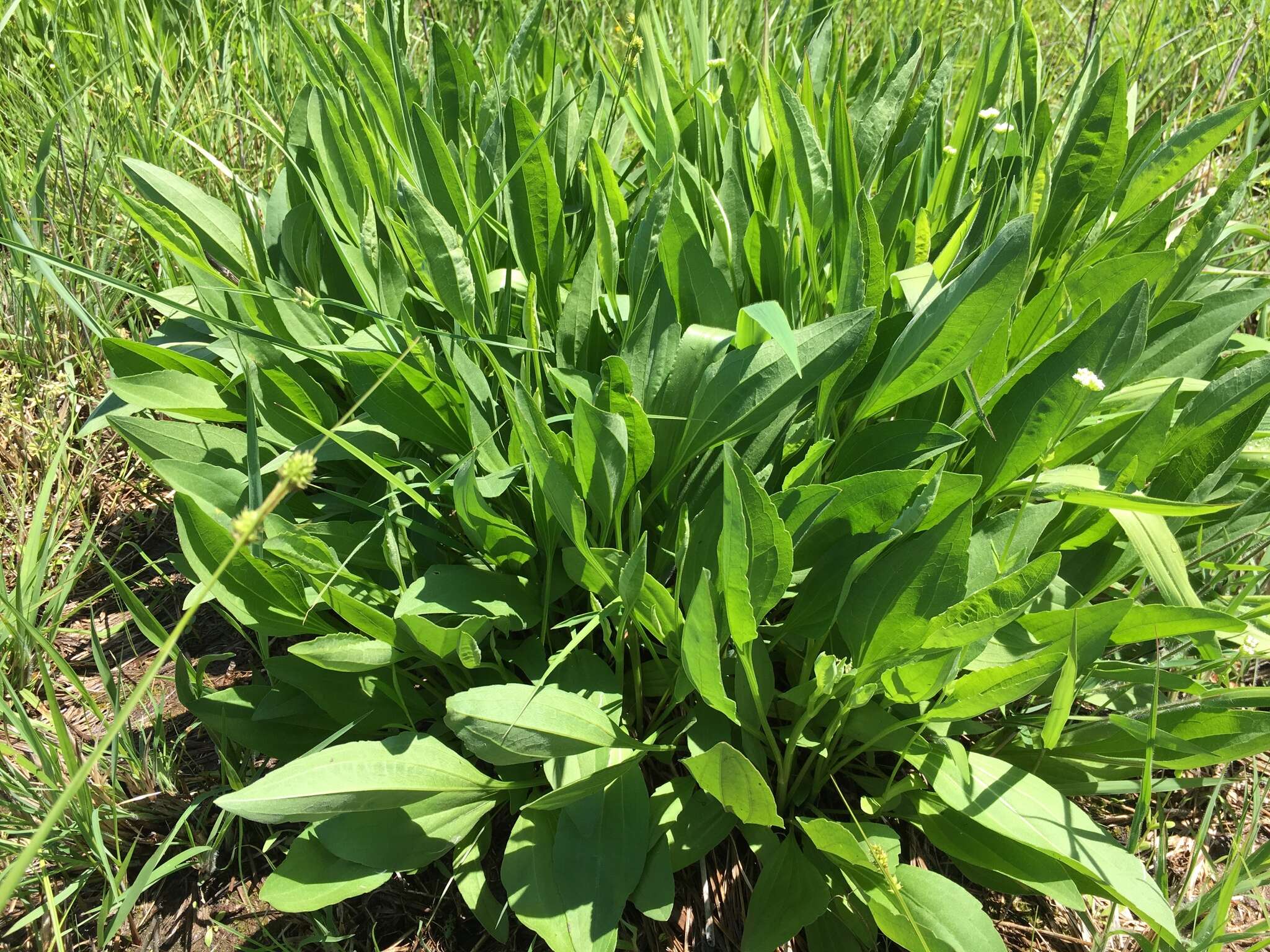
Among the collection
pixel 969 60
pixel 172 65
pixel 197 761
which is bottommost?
pixel 197 761

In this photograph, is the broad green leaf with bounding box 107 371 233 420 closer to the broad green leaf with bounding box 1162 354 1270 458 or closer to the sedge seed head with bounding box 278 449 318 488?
the sedge seed head with bounding box 278 449 318 488

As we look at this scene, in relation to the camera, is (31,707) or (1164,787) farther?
(31,707)

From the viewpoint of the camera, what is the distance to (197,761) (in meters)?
1.49

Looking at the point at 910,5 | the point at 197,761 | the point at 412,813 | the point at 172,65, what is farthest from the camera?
the point at 910,5

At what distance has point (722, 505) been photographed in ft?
4.02

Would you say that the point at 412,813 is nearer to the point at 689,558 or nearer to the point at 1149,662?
the point at 689,558

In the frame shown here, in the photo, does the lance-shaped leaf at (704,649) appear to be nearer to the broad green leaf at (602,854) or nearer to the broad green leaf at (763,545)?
the broad green leaf at (763,545)

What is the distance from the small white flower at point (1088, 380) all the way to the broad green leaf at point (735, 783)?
1.99 ft

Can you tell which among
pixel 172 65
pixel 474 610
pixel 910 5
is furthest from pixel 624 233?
pixel 910 5

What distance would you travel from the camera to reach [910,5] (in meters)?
3.17

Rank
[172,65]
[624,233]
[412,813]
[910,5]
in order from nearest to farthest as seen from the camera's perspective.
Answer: [412,813]
[624,233]
[172,65]
[910,5]

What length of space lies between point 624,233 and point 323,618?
0.76m

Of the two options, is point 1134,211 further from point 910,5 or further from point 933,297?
point 910,5

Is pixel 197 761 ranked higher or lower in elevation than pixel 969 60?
lower
